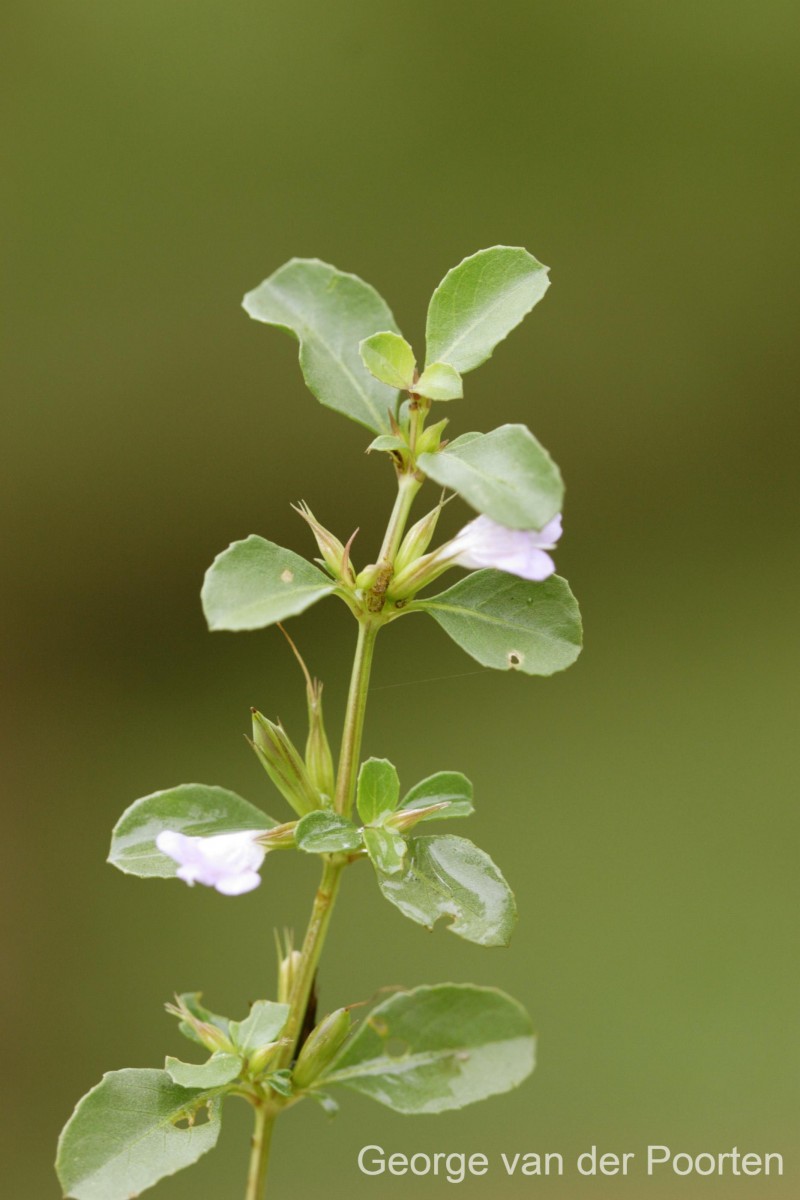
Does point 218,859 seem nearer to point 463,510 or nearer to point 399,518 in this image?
point 399,518

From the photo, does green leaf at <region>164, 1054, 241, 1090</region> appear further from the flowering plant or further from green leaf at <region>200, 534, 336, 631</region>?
green leaf at <region>200, 534, 336, 631</region>

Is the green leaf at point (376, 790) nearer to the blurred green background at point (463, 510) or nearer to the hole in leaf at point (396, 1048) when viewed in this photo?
the hole in leaf at point (396, 1048)

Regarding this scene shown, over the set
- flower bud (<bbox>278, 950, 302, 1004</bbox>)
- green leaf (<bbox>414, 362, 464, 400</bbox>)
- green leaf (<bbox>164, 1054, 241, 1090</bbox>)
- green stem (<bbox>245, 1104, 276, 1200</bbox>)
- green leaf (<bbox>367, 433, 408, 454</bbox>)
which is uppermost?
green leaf (<bbox>414, 362, 464, 400</bbox>)

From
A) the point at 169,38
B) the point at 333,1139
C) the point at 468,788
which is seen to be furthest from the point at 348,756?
the point at 169,38

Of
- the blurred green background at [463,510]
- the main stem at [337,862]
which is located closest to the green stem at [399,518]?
the main stem at [337,862]

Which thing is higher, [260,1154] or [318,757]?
[318,757]

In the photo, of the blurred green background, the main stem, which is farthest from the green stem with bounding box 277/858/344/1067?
the blurred green background

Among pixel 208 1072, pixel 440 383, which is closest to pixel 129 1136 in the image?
pixel 208 1072
